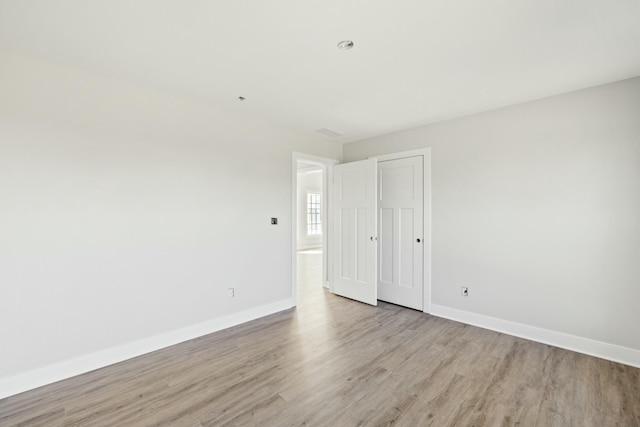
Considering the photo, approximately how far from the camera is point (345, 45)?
2.01 m

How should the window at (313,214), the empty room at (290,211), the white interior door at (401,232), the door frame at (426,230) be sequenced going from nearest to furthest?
the empty room at (290,211) < the door frame at (426,230) < the white interior door at (401,232) < the window at (313,214)

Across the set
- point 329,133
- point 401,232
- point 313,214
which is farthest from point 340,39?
point 313,214

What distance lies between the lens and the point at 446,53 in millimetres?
2100

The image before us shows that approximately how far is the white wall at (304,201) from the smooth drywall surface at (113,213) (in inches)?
238

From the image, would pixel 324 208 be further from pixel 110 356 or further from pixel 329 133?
pixel 110 356

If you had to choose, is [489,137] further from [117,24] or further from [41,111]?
[41,111]

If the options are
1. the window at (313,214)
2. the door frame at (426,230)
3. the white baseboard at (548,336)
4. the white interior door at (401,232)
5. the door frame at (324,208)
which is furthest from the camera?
the window at (313,214)

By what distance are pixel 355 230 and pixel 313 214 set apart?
19.3 ft

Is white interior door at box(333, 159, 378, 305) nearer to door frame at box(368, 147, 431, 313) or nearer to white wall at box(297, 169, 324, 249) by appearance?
door frame at box(368, 147, 431, 313)

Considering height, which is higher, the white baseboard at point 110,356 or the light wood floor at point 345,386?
the white baseboard at point 110,356

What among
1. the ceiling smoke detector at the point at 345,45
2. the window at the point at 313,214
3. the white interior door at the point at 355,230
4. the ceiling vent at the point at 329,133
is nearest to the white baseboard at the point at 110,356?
the white interior door at the point at 355,230

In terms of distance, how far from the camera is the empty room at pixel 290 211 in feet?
6.15

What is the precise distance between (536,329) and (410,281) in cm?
142

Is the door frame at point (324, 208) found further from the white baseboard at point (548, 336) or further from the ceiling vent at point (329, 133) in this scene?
the white baseboard at point (548, 336)
